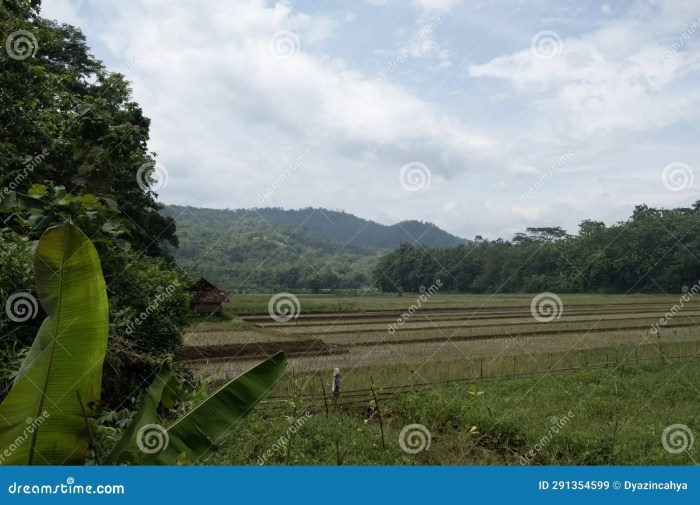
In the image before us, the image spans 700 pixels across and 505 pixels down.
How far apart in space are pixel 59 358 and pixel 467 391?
7692 millimetres

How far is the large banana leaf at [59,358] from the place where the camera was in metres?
2.46

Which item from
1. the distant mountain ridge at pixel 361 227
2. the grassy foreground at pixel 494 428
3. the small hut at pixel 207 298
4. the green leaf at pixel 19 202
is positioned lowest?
the grassy foreground at pixel 494 428

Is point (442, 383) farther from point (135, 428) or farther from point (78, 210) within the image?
point (135, 428)

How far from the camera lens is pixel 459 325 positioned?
78.0ft

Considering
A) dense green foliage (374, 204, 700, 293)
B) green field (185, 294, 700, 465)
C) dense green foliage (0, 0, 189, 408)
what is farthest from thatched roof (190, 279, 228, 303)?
dense green foliage (374, 204, 700, 293)

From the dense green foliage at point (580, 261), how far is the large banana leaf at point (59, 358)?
35.5 meters

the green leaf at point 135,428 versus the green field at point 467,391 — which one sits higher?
the green leaf at point 135,428

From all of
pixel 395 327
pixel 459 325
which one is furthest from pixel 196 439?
pixel 459 325

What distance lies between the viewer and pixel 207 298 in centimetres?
2447

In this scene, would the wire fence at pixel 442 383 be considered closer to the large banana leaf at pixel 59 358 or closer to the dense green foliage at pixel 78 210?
the dense green foliage at pixel 78 210

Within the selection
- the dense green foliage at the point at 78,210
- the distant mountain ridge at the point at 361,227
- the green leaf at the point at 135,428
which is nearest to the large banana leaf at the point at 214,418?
the green leaf at the point at 135,428

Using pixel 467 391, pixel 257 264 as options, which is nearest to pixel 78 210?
pixel 467 391
